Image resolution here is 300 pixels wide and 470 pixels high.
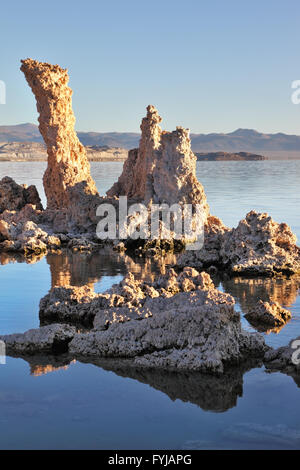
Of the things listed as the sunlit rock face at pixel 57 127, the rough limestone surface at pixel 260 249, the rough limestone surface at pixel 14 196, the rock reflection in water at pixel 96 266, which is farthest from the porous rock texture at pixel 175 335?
the rough limestone surface at pixel 14 196

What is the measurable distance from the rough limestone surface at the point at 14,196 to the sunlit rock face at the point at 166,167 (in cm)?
428

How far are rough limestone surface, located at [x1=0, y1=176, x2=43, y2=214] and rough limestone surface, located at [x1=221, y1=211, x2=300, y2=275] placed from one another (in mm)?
10039

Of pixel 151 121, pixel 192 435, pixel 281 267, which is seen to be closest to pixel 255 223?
pixel 281 267

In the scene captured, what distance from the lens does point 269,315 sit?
37.4 ft

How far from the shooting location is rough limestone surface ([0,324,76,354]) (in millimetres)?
10047

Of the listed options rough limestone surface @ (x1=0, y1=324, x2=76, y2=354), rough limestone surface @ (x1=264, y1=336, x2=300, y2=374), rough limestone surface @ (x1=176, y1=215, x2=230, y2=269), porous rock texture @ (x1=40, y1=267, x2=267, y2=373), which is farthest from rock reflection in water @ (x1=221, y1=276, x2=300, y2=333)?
rough limestone surface @ (x1=0, y1=324, x2=76, y2=354)

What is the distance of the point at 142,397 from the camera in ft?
27.2

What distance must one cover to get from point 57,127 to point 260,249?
10.6m

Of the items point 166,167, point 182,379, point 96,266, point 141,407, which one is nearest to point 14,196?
point 166,167

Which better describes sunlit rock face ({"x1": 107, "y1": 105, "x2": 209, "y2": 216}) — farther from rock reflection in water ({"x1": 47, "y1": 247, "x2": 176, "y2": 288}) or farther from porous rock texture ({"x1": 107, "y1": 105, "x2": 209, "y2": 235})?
rock reflection in water ({"x1": 47, "y1": 247, "x2": 176, "y2": 288})

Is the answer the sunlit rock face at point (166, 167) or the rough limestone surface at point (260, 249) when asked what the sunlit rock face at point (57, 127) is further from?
the rough limestone surface at point (260, 249)

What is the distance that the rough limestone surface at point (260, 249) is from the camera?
16038 mm

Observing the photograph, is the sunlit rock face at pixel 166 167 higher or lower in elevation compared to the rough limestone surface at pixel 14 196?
higher

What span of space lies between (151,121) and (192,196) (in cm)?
317
